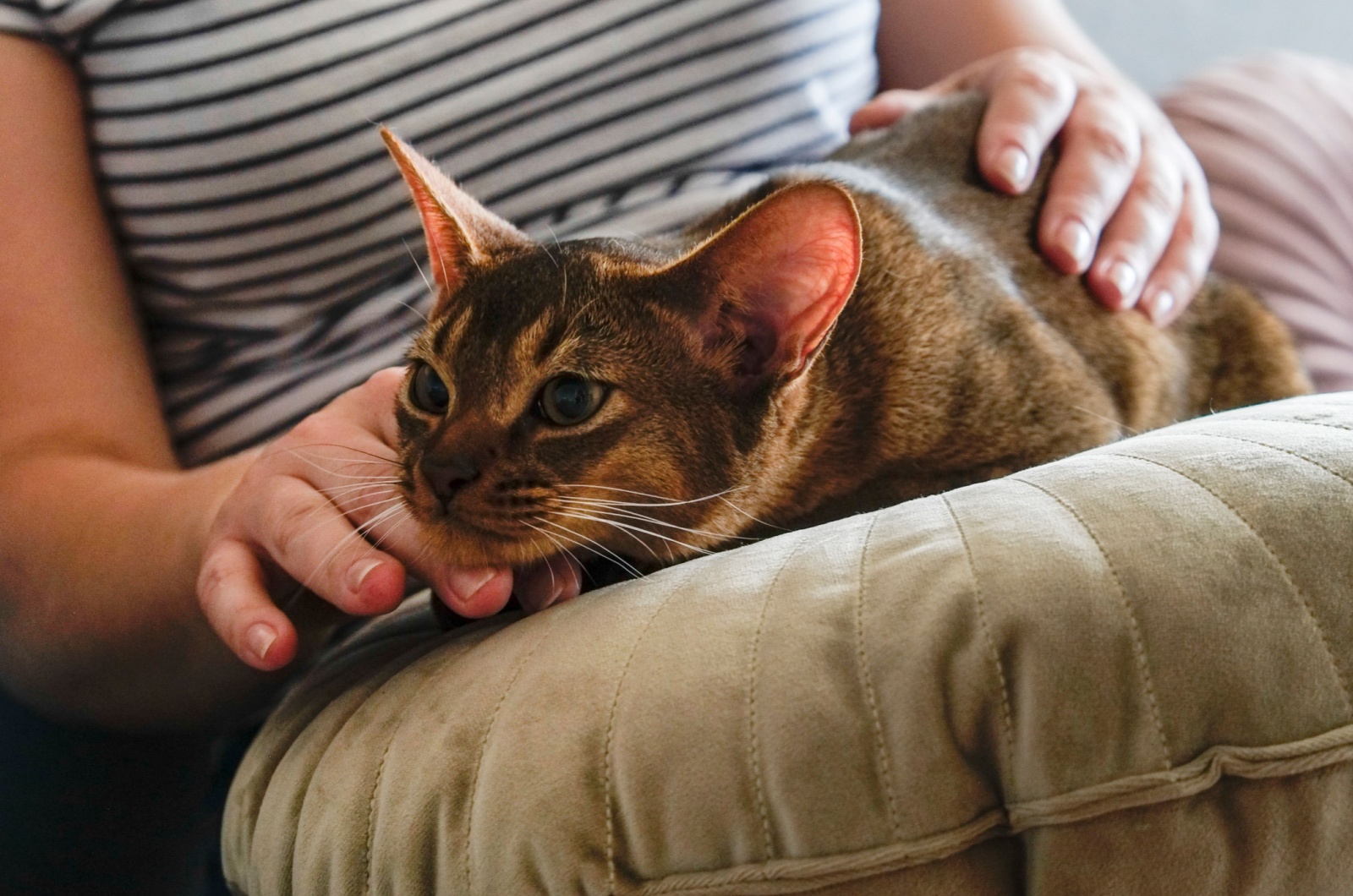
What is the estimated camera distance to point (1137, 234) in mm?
1359

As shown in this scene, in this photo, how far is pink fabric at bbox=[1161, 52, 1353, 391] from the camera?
1.83m

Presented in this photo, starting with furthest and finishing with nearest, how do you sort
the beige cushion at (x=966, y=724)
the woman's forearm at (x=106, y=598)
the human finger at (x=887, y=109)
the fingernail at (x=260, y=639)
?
the human finger at (x=887, y=109), the woman's forearm at (x=106, y=598), the fingernail at (x=260, y=639), the beige cushion at (x=966, y=724)

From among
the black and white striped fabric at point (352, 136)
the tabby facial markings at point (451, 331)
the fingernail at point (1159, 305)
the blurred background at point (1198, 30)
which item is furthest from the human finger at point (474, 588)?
the blurred background at point (1198, 30)

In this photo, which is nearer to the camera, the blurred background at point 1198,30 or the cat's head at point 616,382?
the cat's head at point 616,382

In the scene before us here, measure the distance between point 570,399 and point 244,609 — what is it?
0.34 meters

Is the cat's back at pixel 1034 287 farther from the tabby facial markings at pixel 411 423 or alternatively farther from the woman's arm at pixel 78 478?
the woman's arm at pixel 78 478

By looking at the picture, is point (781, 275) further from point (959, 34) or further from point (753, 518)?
point (959, 34)

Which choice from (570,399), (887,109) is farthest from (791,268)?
(887,109)

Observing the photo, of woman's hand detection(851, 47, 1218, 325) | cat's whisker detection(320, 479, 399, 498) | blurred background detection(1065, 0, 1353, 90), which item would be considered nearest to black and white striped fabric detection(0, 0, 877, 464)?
woman's hand detection(851, 47, 1218, 325)

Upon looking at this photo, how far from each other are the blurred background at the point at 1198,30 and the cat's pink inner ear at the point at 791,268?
7.71ft

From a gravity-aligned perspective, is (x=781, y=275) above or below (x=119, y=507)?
above

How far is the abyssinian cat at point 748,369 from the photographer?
3.07 feet

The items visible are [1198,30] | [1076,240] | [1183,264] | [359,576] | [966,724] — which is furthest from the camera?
[1198,30]

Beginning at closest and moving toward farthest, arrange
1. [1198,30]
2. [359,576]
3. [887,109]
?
[359,576] → [887,109] → [1198,30]
